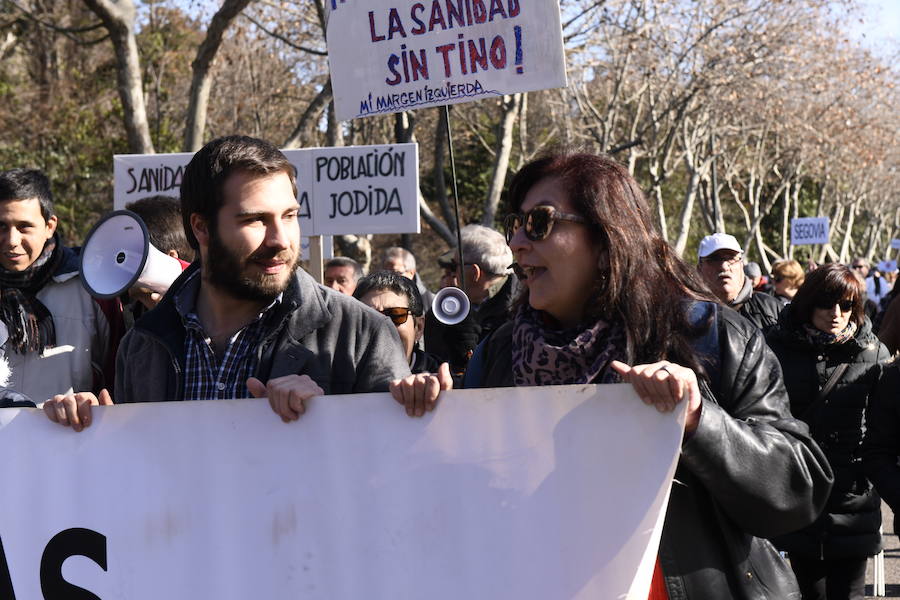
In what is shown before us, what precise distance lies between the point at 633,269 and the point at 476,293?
378 cm

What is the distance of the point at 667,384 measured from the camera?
2178 millimetres

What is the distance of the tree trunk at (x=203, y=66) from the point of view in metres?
9.88

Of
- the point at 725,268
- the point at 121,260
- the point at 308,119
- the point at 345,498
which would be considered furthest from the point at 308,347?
the point at 308,119

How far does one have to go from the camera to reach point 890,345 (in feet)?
22.1

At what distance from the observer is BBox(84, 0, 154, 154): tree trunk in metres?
9.74

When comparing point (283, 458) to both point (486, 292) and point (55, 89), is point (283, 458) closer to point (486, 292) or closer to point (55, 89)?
point (486, 292)

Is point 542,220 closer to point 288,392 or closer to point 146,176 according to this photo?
point 288,392

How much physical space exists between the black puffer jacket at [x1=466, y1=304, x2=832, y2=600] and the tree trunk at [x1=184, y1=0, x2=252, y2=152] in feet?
26.7

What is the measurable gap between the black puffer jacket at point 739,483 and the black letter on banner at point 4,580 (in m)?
1.45

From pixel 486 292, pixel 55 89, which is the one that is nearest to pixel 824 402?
pixel 486 292

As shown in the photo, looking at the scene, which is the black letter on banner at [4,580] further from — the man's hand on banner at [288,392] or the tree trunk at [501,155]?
the tree trunk at [501,155]

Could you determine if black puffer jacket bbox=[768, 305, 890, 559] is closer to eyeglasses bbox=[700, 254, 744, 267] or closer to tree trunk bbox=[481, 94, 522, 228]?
eyeglasses bbox=[700, 254, 744, 267]

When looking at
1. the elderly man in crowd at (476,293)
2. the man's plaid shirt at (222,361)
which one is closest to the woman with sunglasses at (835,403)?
the elderly man in crowd at (476,293)

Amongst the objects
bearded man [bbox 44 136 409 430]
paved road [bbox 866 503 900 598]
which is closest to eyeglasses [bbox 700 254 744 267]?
paved road [bbox 866 503 900 598]
